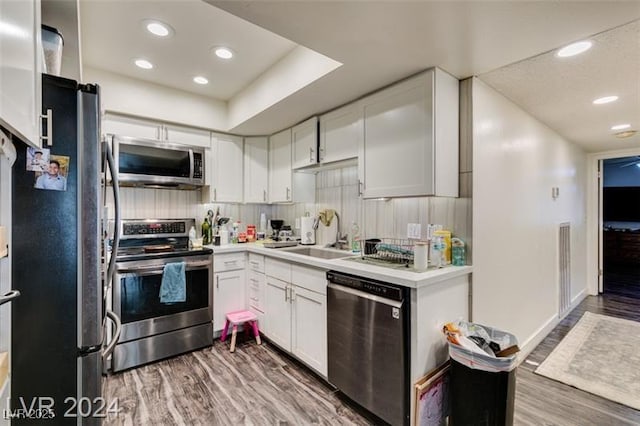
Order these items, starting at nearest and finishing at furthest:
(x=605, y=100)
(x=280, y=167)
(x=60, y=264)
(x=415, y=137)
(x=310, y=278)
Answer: (x=60, y=264) → (x=415, y=137) → (x=310, y=278) → (x=605, y=100) → (x=280, y=167)

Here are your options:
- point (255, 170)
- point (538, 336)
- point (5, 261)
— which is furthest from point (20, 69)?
point (538, 336)

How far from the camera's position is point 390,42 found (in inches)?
64.7

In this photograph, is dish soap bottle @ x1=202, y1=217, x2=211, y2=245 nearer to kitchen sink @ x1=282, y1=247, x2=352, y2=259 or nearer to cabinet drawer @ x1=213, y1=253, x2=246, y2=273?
cabinet drawer @ x1=213, y1=253, x2=246, y2=273

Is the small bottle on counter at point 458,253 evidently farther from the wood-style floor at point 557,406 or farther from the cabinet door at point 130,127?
the cabinet door at point 130,127

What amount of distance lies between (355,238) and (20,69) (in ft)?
7.95

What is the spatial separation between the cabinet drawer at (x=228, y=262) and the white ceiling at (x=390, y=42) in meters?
1.44

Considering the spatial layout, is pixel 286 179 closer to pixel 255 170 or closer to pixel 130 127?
pixel 255 170

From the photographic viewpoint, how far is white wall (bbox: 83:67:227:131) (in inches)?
106

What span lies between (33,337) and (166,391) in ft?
4.59

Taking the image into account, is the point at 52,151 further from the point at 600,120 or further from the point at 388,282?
the point at 600,120

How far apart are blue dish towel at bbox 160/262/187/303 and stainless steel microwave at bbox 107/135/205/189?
0.87m

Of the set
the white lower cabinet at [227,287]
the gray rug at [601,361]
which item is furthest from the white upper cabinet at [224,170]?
the gray rug at [601,361]

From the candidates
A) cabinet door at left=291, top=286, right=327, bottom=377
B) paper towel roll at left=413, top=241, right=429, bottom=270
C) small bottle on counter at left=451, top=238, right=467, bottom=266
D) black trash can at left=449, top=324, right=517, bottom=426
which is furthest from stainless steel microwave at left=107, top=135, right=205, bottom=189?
black trash can at left=449, top=324, right=517, bottom=426

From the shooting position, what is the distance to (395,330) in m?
1.67
